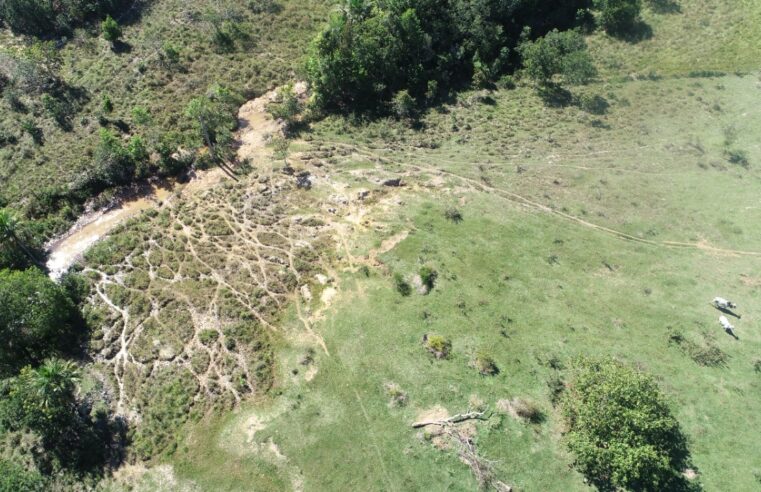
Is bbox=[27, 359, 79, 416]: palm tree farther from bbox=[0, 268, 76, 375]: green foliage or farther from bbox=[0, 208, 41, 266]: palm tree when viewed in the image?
bbox=[0, 208, 41, 266]: palm tree

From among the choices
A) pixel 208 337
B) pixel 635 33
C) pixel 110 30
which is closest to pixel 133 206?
pixel 208 337

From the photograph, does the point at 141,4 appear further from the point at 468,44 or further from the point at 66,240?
the point at 468,44

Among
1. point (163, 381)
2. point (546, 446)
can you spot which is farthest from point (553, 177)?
point (163, 381)

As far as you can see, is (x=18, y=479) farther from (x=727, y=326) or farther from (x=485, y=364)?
(x=727, y=326)

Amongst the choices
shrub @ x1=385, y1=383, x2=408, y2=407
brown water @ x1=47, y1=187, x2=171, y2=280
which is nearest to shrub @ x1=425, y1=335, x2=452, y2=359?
shrub @ x1=385, y1=383, x2=408, y2=407

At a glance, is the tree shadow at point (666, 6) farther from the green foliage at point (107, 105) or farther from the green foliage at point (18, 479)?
the green foliage at point (18, 479)

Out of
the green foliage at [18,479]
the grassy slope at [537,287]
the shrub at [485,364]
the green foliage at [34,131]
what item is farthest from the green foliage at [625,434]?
the green foliage at [34,131]

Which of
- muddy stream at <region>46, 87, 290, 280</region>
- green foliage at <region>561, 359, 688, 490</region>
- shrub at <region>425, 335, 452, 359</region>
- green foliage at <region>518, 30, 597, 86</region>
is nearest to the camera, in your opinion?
green foliage at <region>561, 359, 688, 490</region>
